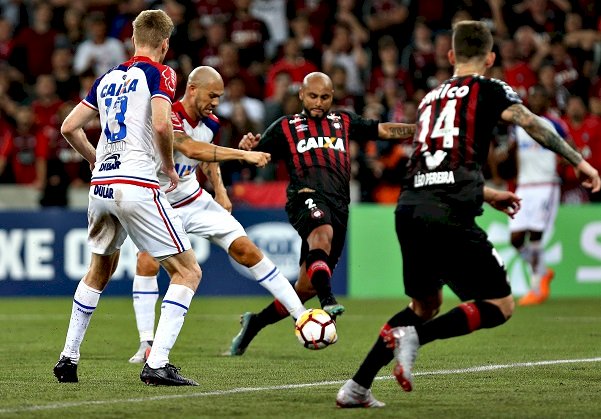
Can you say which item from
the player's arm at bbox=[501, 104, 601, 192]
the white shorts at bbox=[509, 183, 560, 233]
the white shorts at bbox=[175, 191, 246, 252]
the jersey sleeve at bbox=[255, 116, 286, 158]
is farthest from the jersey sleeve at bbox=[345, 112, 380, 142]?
the white shorts at bbox=[509, 183, 560, 233]

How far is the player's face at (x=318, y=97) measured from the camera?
32.9 feet

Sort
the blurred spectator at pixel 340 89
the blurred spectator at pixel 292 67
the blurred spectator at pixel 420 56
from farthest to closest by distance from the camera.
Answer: the blurred spectator at pixel 420 56 → the blurred spectator at pixel 292 67 → the blurred spectator at pixel 340 89

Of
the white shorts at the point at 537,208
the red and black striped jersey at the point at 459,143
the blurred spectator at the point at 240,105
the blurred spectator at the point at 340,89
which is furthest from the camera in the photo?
the blurred spectator at the point at 340,89

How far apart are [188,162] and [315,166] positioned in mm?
1162

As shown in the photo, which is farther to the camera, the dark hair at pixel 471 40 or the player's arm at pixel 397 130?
the player's arm at pixel 397 130

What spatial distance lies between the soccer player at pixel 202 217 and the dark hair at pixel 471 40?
2.60 metres

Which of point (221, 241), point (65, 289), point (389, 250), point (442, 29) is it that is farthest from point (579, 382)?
point (442, 29)

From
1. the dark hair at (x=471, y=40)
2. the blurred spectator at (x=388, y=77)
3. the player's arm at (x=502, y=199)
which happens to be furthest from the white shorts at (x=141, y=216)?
the blurred spectator at (x=388, y=77)

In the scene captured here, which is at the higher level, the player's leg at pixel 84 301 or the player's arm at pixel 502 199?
the player's arm at pixel 502 199

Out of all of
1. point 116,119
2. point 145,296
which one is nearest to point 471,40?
point 116,119

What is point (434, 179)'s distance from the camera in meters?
6.79

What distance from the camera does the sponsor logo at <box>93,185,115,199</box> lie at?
768 cm

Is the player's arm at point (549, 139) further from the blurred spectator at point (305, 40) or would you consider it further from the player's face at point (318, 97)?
the blurred spectator at point (305, 40)

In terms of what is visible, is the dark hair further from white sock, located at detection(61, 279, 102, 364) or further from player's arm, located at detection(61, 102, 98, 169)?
white sock, located at detection(61, 279, 102, 364)
